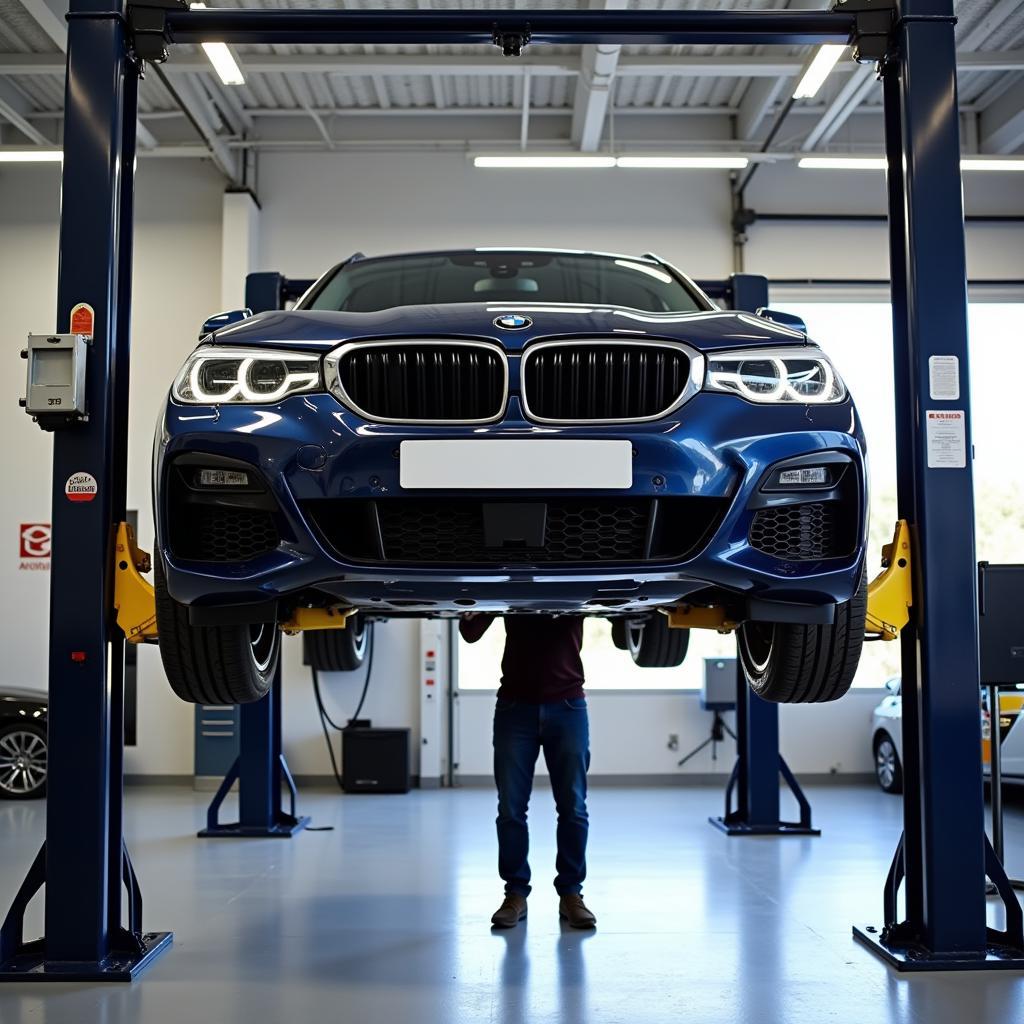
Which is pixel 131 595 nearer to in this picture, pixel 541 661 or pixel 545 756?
pixel 541 661

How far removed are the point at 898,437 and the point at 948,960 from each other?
5.54 ft

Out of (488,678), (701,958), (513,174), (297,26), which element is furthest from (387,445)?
(513,174)

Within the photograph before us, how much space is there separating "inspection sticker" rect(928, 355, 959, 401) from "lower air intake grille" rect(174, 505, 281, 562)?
2.24 meters

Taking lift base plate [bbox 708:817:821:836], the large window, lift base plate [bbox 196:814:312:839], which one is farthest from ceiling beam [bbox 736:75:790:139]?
lift base plate [bbox 196:814:312:839]

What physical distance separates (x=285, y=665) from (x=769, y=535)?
6980mm

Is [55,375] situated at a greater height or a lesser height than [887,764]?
greater

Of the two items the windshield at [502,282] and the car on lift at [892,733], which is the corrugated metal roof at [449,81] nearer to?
the windshield at [502,282]

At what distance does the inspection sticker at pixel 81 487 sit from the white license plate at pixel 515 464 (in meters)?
1.50

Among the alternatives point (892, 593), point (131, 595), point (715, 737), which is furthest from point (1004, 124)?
point (131, 595)

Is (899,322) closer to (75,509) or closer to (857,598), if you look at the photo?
(857,598)

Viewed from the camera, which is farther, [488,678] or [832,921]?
[488,678]

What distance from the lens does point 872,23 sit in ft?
11.9

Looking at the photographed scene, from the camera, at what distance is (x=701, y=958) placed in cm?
367

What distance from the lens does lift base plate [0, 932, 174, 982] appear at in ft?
10.8
